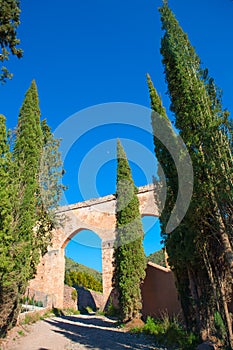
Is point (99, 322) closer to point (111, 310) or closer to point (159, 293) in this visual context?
point (111, 310)

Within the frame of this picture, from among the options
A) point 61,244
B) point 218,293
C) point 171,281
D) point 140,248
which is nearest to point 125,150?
point 140,248

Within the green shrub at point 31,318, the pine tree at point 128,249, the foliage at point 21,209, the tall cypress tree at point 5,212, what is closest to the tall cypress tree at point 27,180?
the foliage at point 21,209

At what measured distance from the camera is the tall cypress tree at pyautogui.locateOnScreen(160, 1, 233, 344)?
4.02 meters

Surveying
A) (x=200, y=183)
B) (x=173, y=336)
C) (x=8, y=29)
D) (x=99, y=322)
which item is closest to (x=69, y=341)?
(x=173, y=336)

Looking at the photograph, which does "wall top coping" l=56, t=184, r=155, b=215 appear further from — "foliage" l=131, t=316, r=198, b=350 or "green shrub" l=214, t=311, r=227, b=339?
"green shrub" l=214, t=311, r=227, b=339

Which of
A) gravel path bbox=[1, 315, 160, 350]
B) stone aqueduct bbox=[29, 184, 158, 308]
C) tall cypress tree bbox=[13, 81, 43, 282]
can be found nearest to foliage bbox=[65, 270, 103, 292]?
stone aqueduct bbox=[29, 184, 158, 308]

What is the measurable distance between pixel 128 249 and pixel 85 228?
6397mm

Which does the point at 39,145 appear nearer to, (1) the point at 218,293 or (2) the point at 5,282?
(2) the point at 5,282

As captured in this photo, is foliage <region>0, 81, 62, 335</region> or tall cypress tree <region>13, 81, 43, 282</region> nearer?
foliage <region>0, 81, 62, 335</region>

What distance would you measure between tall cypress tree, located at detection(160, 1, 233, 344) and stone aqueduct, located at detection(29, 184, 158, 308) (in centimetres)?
881

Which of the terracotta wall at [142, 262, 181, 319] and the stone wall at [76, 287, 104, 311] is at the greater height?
the terracotta wall at [142, 262, 181, 319]

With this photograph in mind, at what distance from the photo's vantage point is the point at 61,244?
50.9 feet

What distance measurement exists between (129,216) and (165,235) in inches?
161

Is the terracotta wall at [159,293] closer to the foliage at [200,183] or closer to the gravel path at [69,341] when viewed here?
the gravel path at [69,341]
